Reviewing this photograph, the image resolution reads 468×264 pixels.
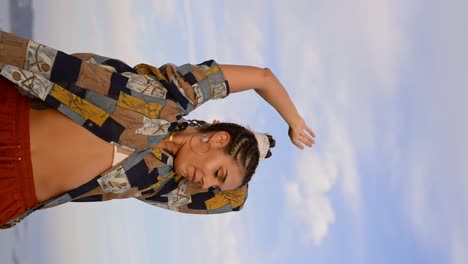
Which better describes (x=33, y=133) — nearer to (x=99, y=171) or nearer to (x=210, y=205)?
(x=99, y=171)

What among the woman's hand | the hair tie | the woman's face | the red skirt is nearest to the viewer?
the red skirt

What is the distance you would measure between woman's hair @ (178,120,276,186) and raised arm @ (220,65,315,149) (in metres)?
0.17

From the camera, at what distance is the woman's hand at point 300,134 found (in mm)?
2098

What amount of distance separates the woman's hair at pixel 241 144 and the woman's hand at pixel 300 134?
294 millimetres

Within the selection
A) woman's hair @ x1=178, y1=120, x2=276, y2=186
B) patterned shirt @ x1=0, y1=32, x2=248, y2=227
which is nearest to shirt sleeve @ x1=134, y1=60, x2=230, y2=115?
patterned shirt @ x1=0, y1=32, x2=248, y2=227

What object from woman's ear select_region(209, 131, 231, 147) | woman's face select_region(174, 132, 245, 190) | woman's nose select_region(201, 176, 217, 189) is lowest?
woman's nose select_region(201, 176, 217, 189)

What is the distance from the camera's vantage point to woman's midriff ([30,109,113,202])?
1.56 meters

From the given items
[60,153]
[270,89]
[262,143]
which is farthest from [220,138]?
[60,153]

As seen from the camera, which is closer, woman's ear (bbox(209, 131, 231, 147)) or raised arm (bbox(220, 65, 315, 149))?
woman's ear (bbox(209, 131, 231, 147))

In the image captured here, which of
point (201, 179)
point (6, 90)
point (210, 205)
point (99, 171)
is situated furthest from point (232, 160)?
point (6, 90)

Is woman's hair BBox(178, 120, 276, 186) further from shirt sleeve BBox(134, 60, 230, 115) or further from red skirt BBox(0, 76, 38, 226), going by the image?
red skirt BBox(0, 76, 38, 226)

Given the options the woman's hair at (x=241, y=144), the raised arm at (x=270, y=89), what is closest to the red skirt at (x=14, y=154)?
the woman's hair at (x=241, y=144)

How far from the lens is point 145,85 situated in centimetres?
169

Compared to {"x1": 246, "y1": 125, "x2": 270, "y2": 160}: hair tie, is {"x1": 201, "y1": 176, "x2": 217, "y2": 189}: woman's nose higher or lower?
lower
